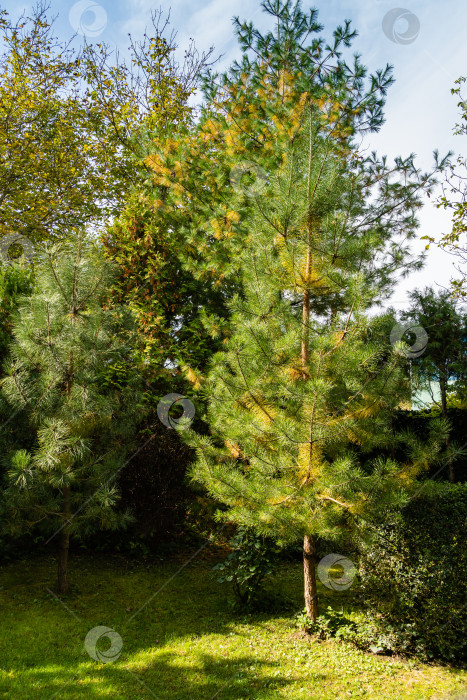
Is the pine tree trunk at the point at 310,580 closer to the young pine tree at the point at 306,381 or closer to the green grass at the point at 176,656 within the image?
the young pine tree at the point at 306,381

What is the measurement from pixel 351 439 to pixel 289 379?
82 centimetres

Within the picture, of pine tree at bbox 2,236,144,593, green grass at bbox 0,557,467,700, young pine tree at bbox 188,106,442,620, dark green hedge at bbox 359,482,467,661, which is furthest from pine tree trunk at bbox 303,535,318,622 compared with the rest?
pine tree at bbox 2,236,144,593

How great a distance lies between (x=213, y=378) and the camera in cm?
457

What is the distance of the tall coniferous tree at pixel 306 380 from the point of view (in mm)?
3982

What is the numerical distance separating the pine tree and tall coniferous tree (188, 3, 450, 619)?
51.6 inches

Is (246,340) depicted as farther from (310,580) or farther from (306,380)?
(310,580)

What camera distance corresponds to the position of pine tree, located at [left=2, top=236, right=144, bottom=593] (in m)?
4.65

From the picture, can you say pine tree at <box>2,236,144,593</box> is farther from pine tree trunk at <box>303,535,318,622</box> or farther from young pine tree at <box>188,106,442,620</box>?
pine tree trunk at <box>303,535,318,622</box>

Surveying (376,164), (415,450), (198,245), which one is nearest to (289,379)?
(415,450)

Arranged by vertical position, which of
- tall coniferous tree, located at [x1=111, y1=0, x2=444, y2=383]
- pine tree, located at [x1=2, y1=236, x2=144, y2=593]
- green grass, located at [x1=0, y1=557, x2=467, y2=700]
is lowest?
green grass, located at [x1=0, y1=557, x2=467, y2=700]

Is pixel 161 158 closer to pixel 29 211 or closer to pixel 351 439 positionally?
pixel 351 439

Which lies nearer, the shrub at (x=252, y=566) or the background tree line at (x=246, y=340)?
the background tree line at (x=246, y=340)

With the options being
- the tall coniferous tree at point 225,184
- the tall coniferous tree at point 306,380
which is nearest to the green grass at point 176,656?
the tall coniferous tree at point 306,380

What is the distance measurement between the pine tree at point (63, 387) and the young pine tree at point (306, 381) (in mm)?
1289
